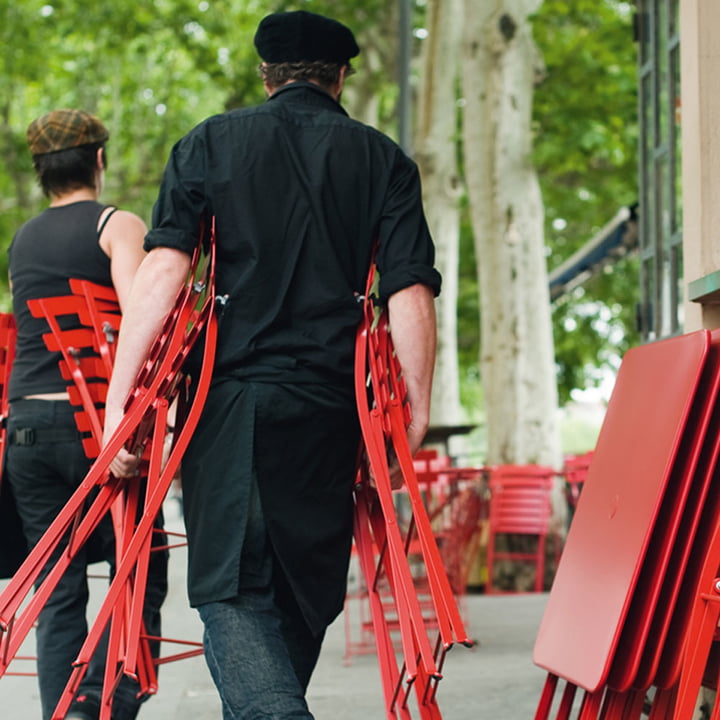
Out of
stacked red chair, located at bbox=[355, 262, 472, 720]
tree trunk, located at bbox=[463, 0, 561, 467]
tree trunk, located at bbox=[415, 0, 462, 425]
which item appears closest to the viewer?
stacked red chair, located at bbox=[355, 262, 472, 720]

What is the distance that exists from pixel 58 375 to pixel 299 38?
1.39 meters

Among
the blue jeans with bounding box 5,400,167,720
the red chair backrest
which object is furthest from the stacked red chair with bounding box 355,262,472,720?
the red chair backrest

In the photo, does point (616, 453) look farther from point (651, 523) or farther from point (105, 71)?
point (105, 71)

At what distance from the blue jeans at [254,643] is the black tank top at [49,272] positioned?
4.45ft

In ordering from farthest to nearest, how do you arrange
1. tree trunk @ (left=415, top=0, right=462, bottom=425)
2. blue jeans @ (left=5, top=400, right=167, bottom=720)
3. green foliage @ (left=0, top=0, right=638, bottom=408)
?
green foliage @ (left=0, top=0, right=638, bottom=408), tree trunk @ (left=415, top=0, right=462, bottom=425), blue jeans @ (left=5, top=400, right=167, bottom=720)

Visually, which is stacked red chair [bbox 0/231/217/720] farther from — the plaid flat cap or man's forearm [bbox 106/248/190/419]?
the plaid flat cap

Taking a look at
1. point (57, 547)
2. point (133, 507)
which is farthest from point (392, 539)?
point (57, 547)

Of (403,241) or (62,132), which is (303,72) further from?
(62,132)

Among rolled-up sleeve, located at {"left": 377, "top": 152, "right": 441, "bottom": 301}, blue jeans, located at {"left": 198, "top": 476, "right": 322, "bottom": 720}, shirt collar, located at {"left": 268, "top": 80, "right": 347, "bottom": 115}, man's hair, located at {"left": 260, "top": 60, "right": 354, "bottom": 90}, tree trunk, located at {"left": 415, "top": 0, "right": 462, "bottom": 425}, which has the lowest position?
blue jeans, located at {"left": 198, "top": 476, "right": 322, "bottom": 720}

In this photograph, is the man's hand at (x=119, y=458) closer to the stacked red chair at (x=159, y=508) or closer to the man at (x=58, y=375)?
the stacked red chair at (x=159, y=508)

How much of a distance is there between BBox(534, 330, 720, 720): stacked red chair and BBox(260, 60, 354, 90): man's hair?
1081 mm

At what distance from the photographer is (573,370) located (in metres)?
25.5

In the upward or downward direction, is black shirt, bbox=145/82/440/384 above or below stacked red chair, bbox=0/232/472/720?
above

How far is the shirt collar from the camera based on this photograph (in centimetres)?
369
